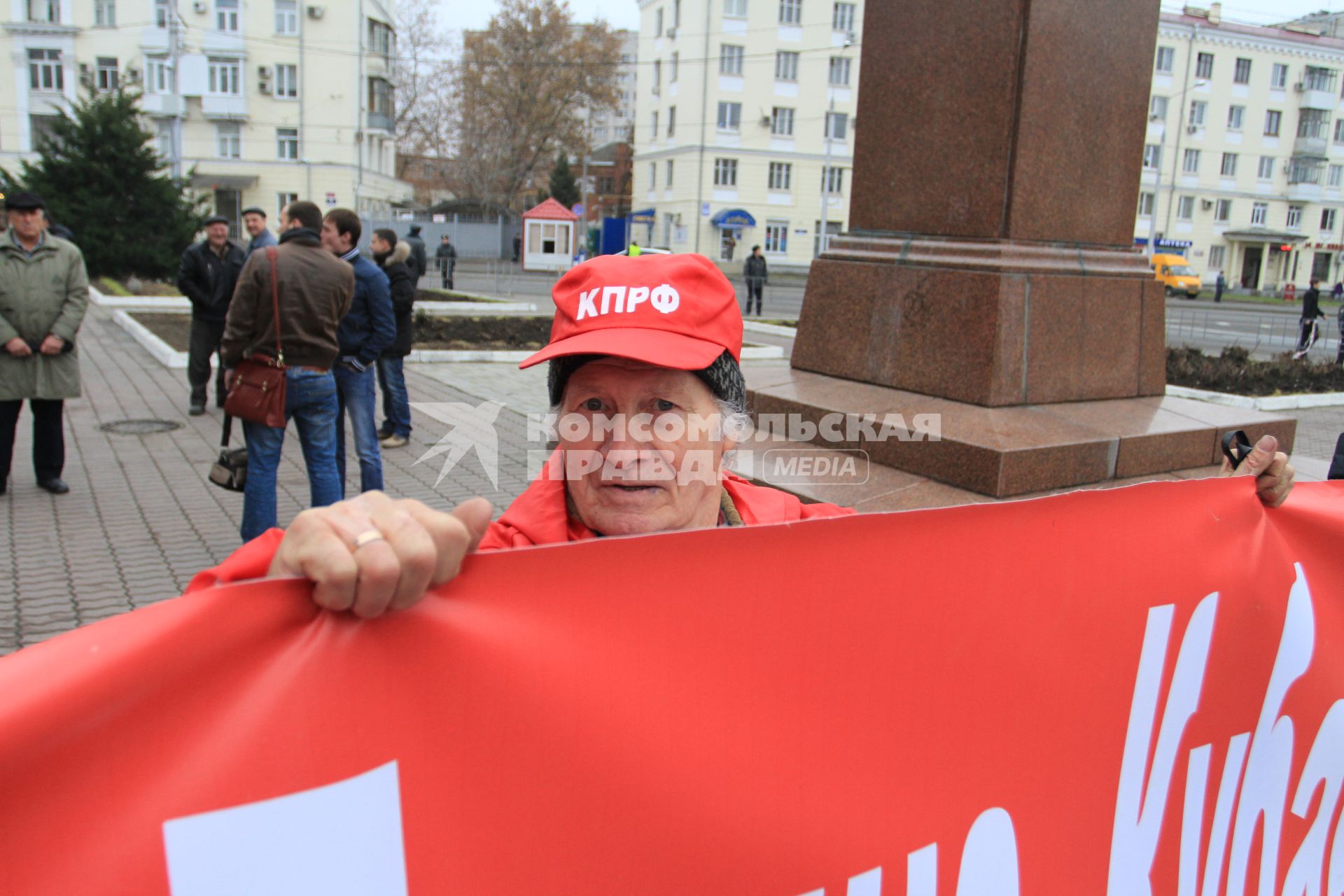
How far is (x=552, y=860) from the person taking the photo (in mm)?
1284

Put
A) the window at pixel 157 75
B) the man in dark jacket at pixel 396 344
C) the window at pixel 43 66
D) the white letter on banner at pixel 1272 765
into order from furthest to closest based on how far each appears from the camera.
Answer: the window at pixel 43 66
the window at pixel 157 75
the man in dark jacket at pixel 396 344
the white letter on banner at pixel 1272 765

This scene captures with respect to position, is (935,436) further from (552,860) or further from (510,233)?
(510,233)

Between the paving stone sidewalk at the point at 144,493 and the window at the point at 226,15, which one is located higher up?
the window at the point at 226,15

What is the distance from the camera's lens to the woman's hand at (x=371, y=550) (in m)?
1.06

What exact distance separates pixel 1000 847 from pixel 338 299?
16.7ft

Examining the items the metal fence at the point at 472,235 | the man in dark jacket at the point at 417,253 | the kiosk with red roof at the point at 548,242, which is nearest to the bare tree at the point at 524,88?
the metal fence at the point at 472,235

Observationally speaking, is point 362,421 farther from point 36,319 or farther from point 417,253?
point 417,253

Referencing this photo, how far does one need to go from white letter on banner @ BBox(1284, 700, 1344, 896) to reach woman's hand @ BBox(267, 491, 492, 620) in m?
1.89

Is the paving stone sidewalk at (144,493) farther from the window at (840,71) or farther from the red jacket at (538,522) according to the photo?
the window at (840,71)

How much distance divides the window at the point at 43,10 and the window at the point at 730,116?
121ft

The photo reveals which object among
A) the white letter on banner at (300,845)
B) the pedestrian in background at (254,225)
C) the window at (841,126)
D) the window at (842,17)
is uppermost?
the window at (842,17)

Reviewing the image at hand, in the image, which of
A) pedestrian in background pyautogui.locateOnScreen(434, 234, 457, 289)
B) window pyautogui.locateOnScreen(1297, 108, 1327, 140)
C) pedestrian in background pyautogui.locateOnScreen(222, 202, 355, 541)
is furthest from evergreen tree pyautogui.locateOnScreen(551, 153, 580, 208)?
pedestrian in background pyautogui.locateOnScreen(222, 202, 355, 541)

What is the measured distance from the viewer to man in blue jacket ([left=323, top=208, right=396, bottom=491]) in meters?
7.12

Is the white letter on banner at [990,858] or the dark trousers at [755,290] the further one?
the dark trousers at [755,290]
